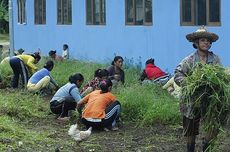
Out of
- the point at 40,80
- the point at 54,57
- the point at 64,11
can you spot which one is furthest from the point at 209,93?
the point at 64,11

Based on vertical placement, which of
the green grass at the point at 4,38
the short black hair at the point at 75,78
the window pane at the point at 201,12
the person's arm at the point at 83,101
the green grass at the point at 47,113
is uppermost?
the window pane at the point at 201,12

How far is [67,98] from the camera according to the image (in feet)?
35.8

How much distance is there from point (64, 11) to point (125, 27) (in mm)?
4804

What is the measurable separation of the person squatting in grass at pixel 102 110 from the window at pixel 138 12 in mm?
6498

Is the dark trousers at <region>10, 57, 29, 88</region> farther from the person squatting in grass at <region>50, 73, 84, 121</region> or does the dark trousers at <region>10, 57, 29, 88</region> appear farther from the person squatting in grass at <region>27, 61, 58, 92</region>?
the person squatting in grass at <region>50, 73, 84, 121</region>

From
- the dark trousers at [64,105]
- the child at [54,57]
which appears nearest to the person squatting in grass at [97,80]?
the dark trousers at [64,105]

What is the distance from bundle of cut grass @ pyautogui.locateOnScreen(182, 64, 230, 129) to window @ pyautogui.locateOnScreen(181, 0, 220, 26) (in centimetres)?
639

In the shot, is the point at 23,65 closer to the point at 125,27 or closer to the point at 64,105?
the point at 125,27

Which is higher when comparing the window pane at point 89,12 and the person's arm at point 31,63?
the window pane at point 89,12

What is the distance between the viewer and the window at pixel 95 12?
18.6 meters

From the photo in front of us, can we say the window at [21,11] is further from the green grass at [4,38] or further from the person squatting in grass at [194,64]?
the person squatting in grass at [194,64]

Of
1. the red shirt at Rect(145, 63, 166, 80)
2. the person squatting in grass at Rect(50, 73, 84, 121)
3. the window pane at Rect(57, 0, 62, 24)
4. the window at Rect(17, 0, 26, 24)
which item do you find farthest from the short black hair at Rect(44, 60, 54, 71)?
the window at Rect(17, 0, 26, 24)

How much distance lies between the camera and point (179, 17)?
14.3m

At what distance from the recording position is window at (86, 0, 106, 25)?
61.0 ft
